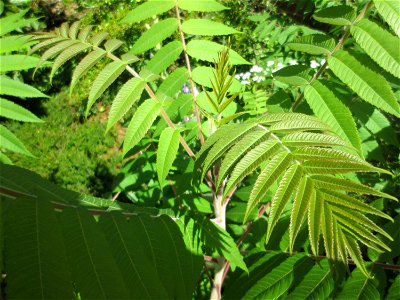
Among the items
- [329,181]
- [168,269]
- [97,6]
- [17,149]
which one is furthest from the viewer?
[97,6]

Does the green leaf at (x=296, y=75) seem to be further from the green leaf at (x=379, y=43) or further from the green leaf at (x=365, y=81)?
the green leaf at (x=379, y=43)

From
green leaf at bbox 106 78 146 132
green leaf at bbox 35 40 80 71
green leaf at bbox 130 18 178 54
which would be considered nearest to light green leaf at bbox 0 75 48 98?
green leaf at bbox 35 40 80 71

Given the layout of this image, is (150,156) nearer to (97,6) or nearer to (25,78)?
(25,78)

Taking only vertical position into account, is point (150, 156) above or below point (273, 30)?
below

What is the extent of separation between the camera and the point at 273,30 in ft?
13.3

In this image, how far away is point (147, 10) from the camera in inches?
69.1

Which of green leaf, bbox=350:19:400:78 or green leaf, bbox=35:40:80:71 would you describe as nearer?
green leaf, bbox=350:19:400:78

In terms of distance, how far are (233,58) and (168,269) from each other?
983mm

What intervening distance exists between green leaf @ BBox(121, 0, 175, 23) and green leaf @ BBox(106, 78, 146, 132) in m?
0.35

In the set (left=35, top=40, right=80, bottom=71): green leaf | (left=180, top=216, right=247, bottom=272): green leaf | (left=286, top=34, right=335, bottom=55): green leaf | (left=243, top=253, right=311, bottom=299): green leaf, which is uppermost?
(left=286, top=34, right=335, bottom=55): green leaf

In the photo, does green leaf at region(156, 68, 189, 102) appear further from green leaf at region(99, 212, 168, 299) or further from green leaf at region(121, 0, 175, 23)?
green leaf at region(99, 212, 168, 299)

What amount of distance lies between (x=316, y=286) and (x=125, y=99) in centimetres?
98

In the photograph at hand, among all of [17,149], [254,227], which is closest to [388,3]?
[254,227]

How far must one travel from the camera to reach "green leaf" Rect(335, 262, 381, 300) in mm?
1235
